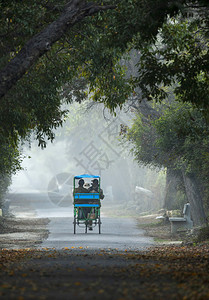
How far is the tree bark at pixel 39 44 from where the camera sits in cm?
1316

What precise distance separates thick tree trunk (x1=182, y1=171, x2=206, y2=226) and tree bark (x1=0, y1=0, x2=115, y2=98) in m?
15.2

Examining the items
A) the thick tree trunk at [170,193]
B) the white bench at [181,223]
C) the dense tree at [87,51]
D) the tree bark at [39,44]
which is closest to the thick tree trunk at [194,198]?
the white bench at [181,223]

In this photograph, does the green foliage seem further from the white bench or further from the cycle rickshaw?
the white bench

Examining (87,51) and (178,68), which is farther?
(87,51)

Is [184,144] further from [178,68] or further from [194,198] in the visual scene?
[178,68]

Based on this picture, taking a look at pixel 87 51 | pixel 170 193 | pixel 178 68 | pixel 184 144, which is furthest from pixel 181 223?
pixel 178 68

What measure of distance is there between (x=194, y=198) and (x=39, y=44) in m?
15.9

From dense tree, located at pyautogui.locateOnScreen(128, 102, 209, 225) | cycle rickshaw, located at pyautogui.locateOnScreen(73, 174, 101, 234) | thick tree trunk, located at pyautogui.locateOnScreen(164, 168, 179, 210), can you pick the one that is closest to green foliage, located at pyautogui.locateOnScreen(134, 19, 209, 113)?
dense tree, located at pyautogui.locateOnScreen(128, 102, 209, 225)

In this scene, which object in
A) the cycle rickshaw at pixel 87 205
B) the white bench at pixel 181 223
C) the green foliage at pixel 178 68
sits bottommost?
the white bench at pixel 181 223

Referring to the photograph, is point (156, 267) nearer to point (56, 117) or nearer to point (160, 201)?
point (56, 117)

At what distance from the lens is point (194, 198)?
27.6 metres

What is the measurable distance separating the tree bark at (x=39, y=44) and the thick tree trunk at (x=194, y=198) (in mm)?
15236

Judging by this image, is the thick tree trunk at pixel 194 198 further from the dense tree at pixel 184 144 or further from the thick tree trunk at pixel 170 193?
the thick tree trunk at pixel 170 193

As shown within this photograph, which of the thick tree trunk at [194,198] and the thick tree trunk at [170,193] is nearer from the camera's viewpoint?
the thick tree trunk at [194,198]
